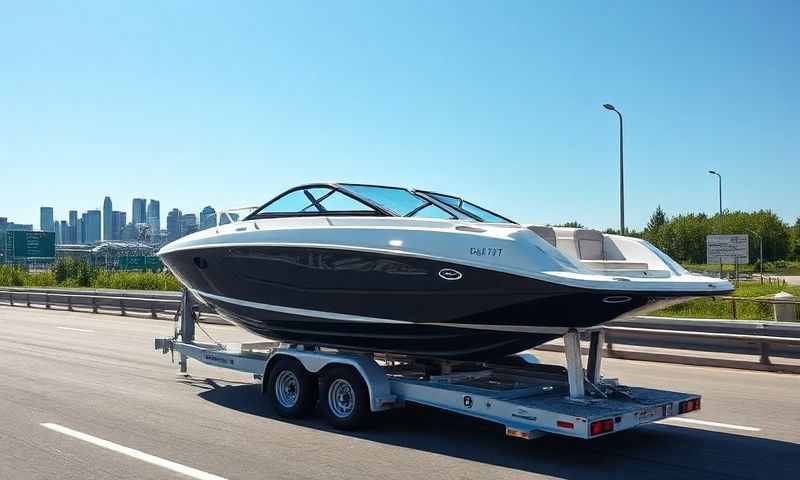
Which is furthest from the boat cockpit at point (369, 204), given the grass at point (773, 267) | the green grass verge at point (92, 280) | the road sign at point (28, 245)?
the grass at point (773, 267)

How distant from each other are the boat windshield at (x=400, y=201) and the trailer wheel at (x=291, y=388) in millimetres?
2049

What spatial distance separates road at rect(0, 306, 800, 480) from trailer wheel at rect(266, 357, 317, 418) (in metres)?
0.15

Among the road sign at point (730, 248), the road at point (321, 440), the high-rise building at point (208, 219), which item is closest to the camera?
the road at point (321, 440)

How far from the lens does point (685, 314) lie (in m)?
22.3

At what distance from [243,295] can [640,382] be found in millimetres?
5786

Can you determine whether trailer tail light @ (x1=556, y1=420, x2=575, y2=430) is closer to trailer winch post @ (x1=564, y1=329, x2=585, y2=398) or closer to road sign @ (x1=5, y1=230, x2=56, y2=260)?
trailer winch post @ (x1=564, y1=329, x2=585, y2=398)

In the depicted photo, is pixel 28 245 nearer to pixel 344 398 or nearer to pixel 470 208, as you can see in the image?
pixel 470 208

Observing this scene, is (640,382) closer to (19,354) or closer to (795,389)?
(795,389)

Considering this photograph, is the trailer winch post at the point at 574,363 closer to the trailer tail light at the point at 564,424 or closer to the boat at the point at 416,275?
the boat at the point at 416,275

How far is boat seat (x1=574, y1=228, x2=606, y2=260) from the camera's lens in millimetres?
7918

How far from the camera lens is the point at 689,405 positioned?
24.7 feet

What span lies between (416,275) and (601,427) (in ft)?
7.46

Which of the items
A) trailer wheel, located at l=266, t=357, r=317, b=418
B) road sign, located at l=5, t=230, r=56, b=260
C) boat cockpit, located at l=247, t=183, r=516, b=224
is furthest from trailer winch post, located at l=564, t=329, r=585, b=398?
road sign, located at l=5, t=230, r=56, b=260

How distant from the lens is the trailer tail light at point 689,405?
741 centimetres
